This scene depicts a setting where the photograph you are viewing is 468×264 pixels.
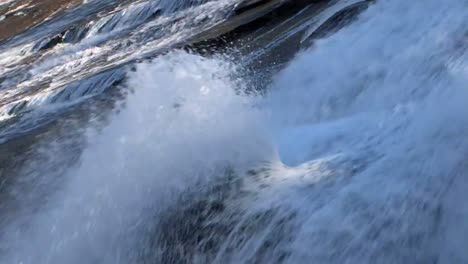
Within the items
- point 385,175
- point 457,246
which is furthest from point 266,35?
point 457,246

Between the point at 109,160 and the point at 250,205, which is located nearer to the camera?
the point at 250,205

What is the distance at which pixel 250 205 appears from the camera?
359cm

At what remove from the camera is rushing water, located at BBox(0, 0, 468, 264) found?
3115 mm

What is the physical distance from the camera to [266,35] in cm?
677

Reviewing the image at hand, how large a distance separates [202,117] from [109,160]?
2.59ft

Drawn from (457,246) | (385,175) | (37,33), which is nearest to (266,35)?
(385,175)

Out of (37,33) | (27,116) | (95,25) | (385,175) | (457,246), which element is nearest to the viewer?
(457,246)

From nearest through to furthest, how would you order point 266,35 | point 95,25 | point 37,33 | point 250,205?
point 250,205
point 266,35
point 95,25
point 37,33

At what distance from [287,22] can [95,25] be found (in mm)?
4650

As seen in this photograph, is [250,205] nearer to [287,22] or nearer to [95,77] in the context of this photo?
[287,22]

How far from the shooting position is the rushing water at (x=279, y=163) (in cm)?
312

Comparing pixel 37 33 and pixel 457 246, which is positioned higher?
pixel 37 33

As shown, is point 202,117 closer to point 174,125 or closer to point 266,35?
point 174,125

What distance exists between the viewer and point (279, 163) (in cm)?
401
